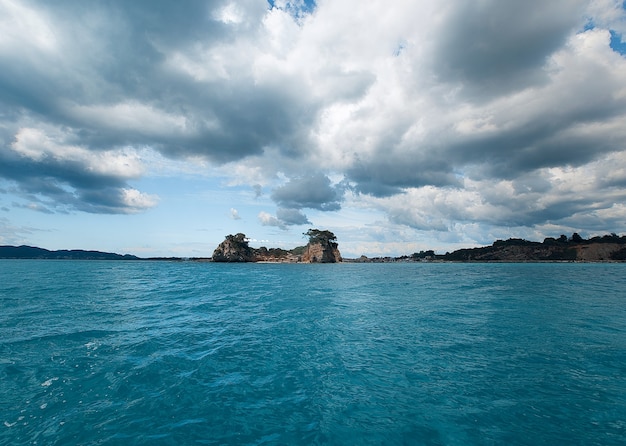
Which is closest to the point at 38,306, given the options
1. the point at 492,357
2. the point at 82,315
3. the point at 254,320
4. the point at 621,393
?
the point at 82,315

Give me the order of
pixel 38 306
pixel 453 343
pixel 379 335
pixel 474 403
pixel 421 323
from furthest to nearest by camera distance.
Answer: pixel 38 306 < pixel 421 323 < pixel 379 335 < pixel 453 343 < pixel 474 403

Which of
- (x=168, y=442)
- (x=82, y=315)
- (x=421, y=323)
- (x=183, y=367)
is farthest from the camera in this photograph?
(x=82, y=315)

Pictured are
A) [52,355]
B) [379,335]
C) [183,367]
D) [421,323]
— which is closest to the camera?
[183,367]

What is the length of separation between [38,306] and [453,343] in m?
35.0

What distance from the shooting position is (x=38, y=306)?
88.7 feet

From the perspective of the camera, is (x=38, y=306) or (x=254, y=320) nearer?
(x=254, y=320)

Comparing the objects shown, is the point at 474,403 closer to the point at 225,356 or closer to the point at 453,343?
the point at 453,343

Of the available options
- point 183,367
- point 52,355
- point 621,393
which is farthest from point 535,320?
point 52,355

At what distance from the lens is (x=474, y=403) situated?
32.8ft

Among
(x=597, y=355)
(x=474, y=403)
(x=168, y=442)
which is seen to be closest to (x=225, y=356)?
(x=168, y=442)

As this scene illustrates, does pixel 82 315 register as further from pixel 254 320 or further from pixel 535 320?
pixel 535 320

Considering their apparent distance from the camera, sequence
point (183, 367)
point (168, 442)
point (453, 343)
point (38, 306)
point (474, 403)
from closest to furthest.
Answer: point (168, 442) < point (474, 403) < point (183, 367) < point (453, 343) < point (38, 306)

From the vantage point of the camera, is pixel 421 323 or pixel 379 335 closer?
pixel 379 335

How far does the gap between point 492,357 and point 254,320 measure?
53.2 ft
